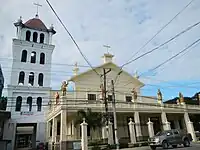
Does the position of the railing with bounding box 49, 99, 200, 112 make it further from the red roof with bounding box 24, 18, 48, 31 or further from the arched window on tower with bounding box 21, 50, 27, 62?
the red roof with bounding box 24, 18, 48, 31

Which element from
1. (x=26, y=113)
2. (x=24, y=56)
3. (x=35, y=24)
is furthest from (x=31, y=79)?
(x=35, y=24)

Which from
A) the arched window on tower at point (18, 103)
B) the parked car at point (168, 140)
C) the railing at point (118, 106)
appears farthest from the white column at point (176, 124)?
the arched window on tower at point (18, 103)

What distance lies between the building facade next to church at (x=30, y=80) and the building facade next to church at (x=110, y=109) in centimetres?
230

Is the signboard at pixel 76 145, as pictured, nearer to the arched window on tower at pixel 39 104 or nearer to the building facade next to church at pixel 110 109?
the building facade next to church at pixel 110 109

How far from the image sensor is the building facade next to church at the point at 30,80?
91.0 feet

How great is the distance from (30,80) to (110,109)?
1526cm

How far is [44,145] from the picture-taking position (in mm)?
25672

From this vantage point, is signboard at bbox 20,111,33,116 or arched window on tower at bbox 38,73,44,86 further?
arched window on tower at bbox 38,73,44,86

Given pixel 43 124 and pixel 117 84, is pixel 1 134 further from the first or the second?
→ pixel 117 84

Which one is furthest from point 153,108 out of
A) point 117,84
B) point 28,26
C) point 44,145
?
point 28,26

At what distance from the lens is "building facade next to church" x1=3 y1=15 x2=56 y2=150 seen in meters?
27.7

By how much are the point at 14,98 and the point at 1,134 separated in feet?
17.0

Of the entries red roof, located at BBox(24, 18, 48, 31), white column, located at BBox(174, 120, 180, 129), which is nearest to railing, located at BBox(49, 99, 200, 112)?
white column, located at BBox(174, 120, 180, 129)

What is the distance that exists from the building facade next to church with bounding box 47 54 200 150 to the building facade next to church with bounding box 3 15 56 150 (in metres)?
2.30
